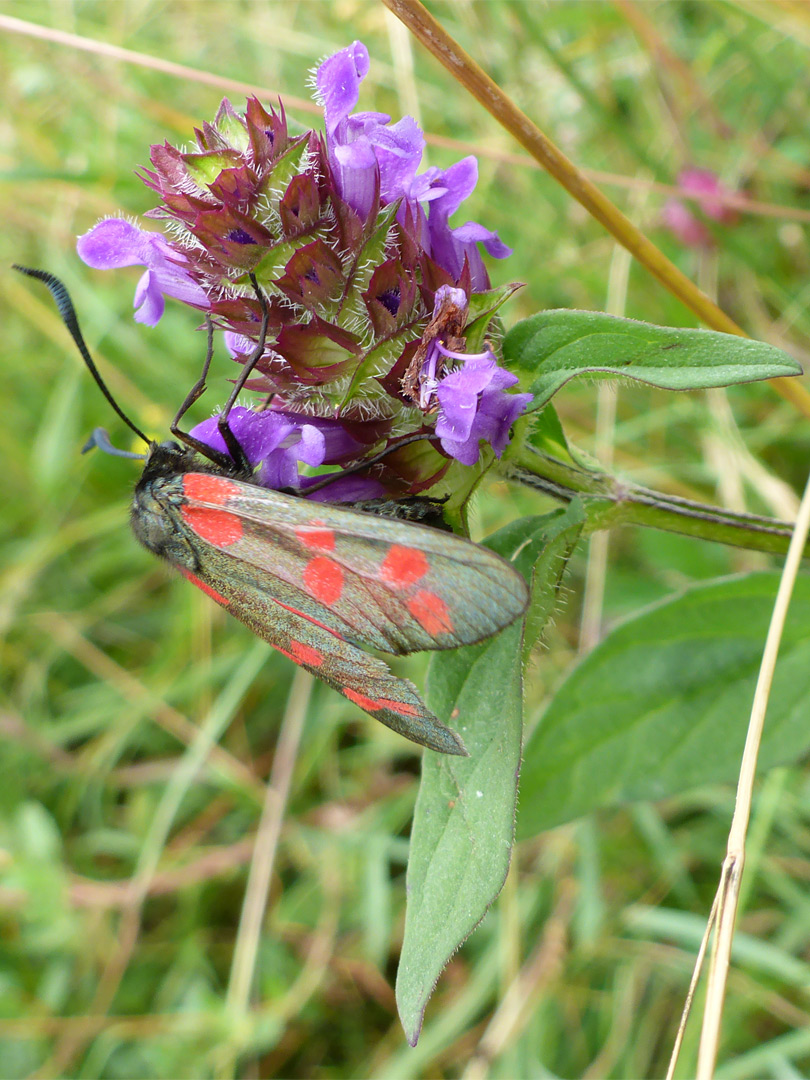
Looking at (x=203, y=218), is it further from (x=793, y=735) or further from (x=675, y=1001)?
(x=675, y=1001)

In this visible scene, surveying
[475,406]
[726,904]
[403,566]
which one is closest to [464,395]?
[475,406]

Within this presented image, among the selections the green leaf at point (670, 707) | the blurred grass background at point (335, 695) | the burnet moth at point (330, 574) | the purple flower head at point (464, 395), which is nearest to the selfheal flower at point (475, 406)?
the purple flower head at point (464, 395)

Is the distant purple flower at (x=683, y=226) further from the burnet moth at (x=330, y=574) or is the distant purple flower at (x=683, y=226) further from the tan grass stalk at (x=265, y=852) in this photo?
the burnet moth at (x=330, y=574)

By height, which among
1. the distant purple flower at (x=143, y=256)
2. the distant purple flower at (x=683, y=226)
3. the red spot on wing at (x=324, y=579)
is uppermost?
the distant purple flower at (x=683, y=226)

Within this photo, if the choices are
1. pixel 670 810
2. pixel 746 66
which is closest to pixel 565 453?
pixel 670 810

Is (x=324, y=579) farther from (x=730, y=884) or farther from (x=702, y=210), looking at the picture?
(x=702, y=210)
